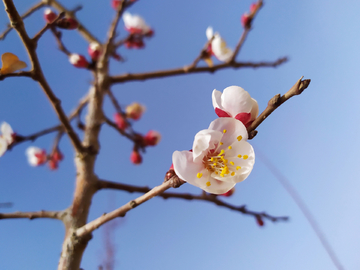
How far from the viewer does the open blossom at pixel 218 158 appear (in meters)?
0.42

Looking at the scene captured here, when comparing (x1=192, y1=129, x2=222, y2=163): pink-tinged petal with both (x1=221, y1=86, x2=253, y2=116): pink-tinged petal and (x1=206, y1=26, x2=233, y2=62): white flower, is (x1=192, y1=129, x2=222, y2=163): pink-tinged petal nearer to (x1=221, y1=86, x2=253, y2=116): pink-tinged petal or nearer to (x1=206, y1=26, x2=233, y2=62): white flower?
(x1=221, y1=86, x2=253, y2=116): pink-tinged petal

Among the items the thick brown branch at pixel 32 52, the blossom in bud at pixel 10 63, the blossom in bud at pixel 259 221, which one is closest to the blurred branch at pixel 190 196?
the blossom in bud at pixel 259 221

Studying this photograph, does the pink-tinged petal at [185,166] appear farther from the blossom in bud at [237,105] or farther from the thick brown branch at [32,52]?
the thick brown branch at [32,52]

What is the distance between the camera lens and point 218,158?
485mm

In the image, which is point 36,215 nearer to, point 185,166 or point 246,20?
point 185,166

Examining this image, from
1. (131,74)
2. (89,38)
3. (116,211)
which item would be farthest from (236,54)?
(89,38)

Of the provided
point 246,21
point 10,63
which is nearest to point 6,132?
point 10,63

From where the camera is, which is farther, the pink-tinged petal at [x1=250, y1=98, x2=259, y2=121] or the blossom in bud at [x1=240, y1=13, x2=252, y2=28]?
the blossom in bud at [x1=240, y1=13, x2=252, y2=28]

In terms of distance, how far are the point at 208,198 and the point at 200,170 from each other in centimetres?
45

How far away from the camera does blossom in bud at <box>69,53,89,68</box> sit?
125cm

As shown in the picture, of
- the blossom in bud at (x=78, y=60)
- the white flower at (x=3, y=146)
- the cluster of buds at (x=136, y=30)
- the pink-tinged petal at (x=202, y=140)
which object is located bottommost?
the pink-tinged petal at (x=202, y=140)

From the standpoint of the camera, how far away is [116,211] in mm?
513

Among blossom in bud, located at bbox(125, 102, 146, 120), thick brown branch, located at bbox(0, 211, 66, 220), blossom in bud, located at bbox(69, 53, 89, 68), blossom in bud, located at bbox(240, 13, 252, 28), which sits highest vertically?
blossom in bud, located at bbox(125, 102, 146, 120)

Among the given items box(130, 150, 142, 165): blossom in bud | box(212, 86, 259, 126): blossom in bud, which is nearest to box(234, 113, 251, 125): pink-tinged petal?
box(212, 86, 259, 126): blossom in bud
